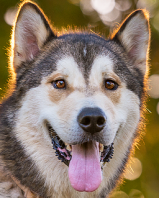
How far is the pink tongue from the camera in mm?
3014

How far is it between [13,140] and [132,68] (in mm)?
2124

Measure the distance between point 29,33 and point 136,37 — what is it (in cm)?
171

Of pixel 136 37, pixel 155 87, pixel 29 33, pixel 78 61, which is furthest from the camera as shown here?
pixel 155 87

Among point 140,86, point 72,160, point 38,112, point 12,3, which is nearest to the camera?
point 72,160

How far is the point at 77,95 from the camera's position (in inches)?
125

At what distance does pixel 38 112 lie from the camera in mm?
3381

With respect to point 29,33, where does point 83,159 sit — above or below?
below

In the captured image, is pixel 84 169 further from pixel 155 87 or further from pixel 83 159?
pixel 155 87

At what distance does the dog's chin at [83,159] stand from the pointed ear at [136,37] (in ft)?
5.37

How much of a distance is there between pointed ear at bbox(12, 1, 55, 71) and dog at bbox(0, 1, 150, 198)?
14mm

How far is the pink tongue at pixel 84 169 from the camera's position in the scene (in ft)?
9.89

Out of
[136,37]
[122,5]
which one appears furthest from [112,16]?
[136,37]

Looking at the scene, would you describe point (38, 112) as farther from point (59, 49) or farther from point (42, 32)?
point (42, 32)

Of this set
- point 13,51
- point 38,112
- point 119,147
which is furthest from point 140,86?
point 13,51
